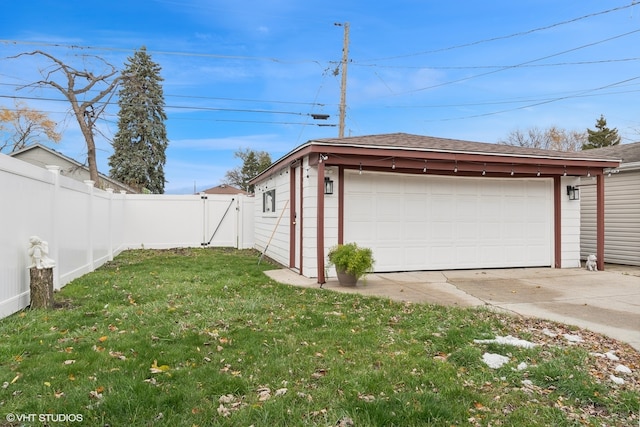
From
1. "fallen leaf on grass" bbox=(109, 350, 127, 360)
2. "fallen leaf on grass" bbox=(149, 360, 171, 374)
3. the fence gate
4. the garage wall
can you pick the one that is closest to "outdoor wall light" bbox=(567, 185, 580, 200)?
the garage wall

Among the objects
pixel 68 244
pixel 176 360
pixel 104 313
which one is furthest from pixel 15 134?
pixel 176 360

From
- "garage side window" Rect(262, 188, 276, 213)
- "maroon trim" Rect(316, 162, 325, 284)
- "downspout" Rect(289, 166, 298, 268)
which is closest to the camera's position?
"maroon trim" Rect(316, 162, 325, 284)

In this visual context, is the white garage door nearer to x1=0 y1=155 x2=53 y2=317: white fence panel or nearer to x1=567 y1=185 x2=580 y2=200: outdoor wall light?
x1=567 y1=185 x2=580 y2=200: outdoor wall light

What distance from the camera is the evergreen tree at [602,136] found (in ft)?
108

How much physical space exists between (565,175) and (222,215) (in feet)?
34.3

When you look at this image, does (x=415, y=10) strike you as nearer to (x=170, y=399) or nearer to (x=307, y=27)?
(x=307, y=27)

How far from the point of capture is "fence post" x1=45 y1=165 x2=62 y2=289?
6.05 m

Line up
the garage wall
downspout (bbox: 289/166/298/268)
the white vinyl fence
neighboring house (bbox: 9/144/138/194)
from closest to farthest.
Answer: the white vinyl fence
downspout (bbox: 289/166/298/268)
the garage wall
neighboring house (bbox: 9/144/138/194)

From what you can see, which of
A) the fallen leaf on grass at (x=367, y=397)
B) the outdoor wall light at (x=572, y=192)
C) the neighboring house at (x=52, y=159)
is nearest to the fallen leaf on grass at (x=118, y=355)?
the fallen leaf on grass at (x=367, y=397)

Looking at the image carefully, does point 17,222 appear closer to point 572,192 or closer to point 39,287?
point 39,287

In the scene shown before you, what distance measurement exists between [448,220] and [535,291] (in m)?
2.73

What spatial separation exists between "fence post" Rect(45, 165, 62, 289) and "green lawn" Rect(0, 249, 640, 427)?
0.83 m

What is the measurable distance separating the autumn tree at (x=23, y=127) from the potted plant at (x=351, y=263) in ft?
97.9

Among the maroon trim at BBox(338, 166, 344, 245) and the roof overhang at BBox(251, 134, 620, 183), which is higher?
the roof overhang at BBox(251, 134, 620, 183)
